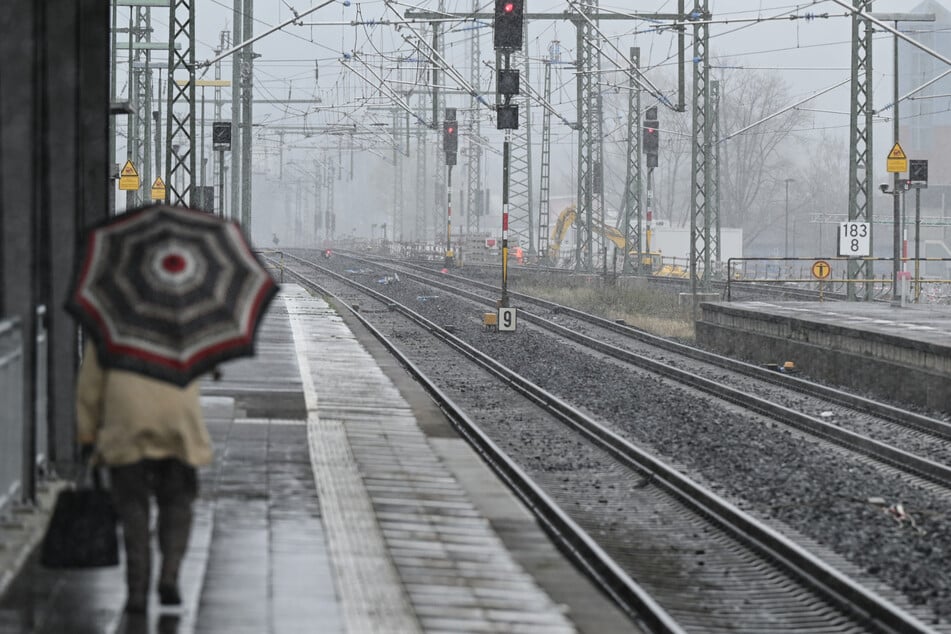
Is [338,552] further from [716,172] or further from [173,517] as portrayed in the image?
[716,172]

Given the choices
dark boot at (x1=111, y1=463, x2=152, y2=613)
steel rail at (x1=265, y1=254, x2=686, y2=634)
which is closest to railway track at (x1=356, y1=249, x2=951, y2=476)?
steel rail at (x1=265, y1=254, x2=686, y2=634)

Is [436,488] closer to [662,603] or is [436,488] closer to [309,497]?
[309,497]

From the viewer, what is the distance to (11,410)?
8.39 m

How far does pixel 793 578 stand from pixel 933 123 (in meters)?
124

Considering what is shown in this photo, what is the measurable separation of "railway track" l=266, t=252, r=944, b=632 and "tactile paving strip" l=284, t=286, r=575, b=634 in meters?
0.66

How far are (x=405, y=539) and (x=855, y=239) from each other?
22376 mm

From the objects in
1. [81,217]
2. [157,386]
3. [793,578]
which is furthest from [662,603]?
[81,217]

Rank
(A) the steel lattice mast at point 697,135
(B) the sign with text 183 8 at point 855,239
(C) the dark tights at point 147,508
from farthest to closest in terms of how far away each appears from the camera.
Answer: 1. (A) the steel lattice mast at point 697,135
2. (B) the sign with text 183 8 at point 855,239
3. (C) the dark tights at point 147,508

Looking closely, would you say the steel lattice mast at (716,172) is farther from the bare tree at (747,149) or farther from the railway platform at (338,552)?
the bare tree at (747,149)

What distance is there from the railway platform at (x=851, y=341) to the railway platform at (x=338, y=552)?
713 cm

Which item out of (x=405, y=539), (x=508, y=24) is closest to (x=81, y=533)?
(x=405, y=539)

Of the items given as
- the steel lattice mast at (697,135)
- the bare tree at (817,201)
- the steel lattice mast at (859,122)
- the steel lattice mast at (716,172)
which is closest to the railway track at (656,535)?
the steel lattice mast at (859,122)

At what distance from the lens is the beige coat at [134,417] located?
20.4 ft

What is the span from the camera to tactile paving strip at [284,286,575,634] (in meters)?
7.21
